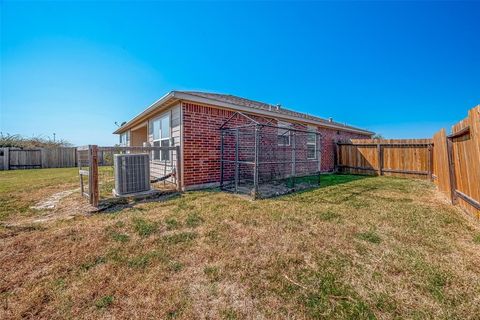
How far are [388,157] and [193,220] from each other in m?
10.3

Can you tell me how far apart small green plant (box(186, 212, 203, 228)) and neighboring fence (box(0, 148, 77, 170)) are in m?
20.1

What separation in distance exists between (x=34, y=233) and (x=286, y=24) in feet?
33.3

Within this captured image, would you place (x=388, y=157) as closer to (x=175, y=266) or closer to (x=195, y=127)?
(x=195, y=127)

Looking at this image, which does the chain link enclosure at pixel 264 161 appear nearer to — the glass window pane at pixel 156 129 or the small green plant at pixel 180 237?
the small green plant at pixel 180 237

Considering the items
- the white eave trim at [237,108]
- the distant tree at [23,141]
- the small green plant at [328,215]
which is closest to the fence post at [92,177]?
the white eave trim at [237,108]

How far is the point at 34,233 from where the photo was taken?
294 centimetres

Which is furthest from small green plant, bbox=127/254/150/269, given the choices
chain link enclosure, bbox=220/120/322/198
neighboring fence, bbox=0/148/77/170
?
neighboring fence, bbox=0/148/77/170

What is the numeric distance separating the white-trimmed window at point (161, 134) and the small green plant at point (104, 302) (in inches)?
206

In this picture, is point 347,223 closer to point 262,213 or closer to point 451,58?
point 262,213

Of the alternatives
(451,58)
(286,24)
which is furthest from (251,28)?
(451,58)

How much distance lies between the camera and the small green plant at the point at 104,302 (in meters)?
1.54

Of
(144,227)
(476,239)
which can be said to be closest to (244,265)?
(144,227)

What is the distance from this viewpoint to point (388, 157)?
31.3 ft

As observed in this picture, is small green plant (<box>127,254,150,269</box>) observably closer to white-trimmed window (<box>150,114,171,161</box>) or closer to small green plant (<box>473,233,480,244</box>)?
small green plant (<box>473,233,480,244</box>)
